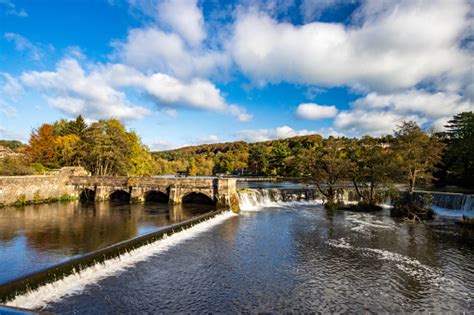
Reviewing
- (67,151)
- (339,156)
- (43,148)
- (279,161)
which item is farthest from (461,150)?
(43,148)

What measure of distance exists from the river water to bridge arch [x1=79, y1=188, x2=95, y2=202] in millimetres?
20981

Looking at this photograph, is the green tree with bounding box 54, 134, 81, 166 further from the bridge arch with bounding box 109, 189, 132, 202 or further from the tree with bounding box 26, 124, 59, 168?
the bridge arch with bounding box 109, 189, 132, 202

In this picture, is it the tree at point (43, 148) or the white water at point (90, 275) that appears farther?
the tree at point (43, 148)

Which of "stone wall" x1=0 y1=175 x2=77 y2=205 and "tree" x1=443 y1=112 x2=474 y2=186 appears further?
"tree" x1=443 y1=112 x2=474 y2=186

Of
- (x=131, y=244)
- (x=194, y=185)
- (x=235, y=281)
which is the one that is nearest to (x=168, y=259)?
(x=131, y=244)

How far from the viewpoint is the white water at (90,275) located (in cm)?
965

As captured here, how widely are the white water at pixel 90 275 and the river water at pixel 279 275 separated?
1.5 inches

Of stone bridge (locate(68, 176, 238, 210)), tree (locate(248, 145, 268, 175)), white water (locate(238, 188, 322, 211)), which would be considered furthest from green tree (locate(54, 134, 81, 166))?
tree (locate(248, 145, 268, 175))

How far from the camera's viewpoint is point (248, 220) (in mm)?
25453

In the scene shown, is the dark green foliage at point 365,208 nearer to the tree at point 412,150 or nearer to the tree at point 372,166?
the tree at point 372,166

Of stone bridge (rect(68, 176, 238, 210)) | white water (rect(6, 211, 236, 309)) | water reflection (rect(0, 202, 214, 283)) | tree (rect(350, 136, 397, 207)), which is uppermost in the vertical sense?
tree (rect(350, 136, 397, 207))

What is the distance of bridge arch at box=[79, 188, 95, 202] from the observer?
36.3 meters

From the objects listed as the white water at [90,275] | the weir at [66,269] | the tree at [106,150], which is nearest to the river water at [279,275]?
the white water at [90,275]

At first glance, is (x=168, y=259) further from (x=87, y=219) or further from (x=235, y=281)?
(x=87, y=219)
